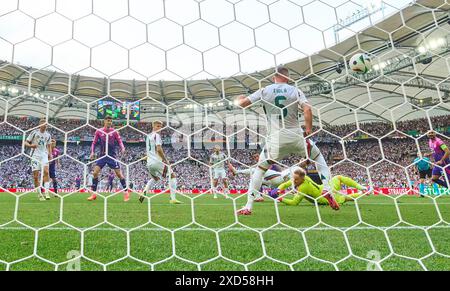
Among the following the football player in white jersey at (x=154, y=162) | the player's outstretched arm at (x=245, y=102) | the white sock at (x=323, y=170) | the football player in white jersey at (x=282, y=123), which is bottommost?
the football player in white jersey at (x=154, y=162)

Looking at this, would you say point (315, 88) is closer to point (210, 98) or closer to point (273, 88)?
point (210, 98)

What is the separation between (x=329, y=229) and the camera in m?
2.15

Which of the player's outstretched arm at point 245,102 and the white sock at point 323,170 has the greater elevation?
the player's outstretched arm at point 245,102

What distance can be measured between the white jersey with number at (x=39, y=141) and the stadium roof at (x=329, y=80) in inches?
13.8

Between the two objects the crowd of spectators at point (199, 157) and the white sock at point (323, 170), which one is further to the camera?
the crowd of spectators at point (199, 157)

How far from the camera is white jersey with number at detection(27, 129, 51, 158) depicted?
15.3 feet

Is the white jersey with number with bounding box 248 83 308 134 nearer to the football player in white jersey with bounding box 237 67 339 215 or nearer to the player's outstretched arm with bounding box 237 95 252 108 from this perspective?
the football player in white jersey with bounding box 237 67 339 215

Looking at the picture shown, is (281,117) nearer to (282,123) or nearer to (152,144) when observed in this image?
(282,123)

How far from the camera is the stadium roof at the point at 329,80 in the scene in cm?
307

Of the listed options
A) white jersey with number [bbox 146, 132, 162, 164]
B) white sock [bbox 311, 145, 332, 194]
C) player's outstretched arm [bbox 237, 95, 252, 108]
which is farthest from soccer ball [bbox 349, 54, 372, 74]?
white jersey with number [bbox 146, 132, 162, 164]

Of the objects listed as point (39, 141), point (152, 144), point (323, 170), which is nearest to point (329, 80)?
point (323, 170)

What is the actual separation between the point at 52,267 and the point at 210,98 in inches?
108

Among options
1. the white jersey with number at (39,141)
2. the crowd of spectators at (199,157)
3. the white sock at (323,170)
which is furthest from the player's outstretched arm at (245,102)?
the crowd of spectators at (199,157)

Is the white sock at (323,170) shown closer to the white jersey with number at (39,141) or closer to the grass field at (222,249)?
the grass field at (222,249)
